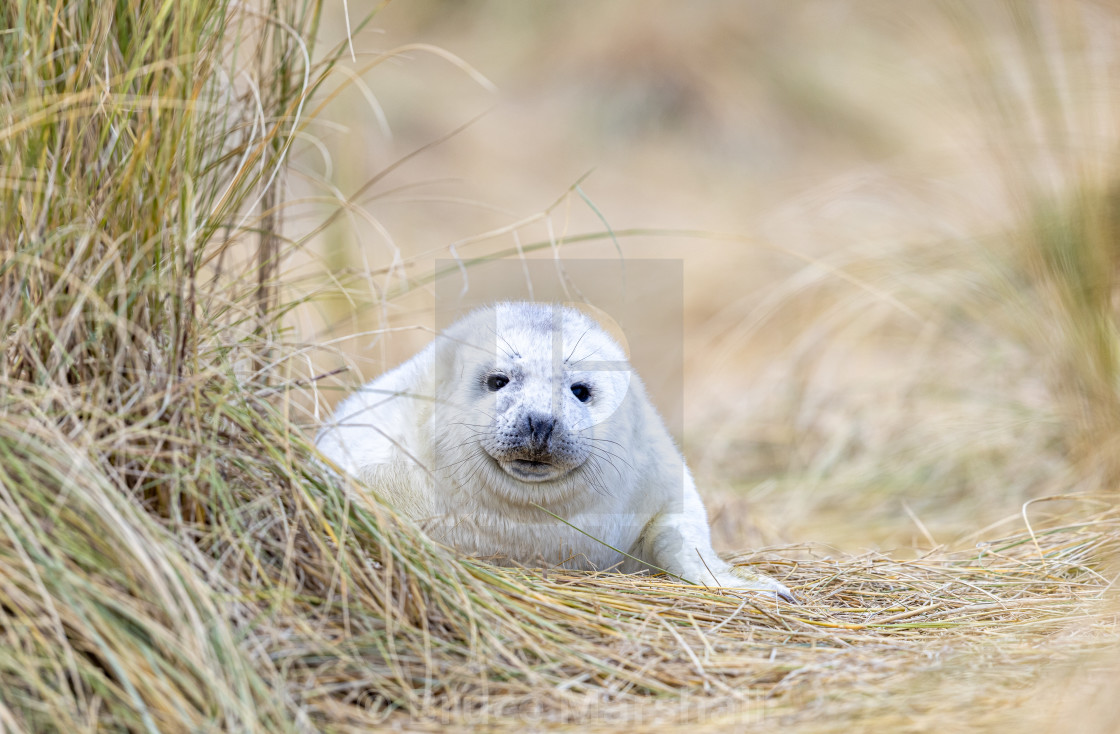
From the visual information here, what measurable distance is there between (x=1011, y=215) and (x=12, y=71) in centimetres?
383

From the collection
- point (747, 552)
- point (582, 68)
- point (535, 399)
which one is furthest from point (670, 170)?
point (535, 399)

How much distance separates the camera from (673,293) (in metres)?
7.82

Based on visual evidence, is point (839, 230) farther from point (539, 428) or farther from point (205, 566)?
point (205, 566)

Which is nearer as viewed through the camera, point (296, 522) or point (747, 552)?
point (296, 522)

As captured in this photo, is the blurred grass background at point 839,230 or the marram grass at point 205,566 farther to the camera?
the blurred grass background at point 839,230

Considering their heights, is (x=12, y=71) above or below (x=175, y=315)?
above

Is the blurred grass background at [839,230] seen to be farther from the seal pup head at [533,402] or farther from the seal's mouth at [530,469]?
the seal's mouth at [530,469]

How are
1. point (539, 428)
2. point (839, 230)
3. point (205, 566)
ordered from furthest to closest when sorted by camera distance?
point (839, 230) < point (539, 428) < point (205, 566)

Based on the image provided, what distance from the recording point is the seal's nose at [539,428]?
2391mm

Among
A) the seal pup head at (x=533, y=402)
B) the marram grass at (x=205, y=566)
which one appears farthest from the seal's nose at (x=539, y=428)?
the marram grass at (x=205, y=566)

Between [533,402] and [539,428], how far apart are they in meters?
0.08

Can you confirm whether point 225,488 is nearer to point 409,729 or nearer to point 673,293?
point 409,729

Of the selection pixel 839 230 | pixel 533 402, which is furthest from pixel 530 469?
pixel 839 230

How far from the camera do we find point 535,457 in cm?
241
